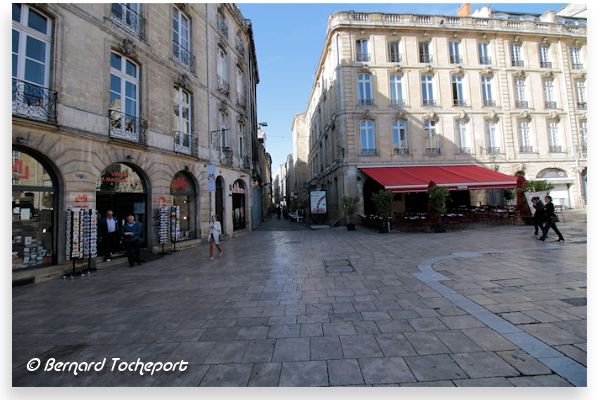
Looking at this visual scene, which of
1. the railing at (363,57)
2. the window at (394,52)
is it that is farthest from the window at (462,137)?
the railing at (363,57)

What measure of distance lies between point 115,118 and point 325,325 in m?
9.54

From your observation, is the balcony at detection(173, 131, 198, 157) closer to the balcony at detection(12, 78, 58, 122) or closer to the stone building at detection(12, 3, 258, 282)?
the stone building at detection(12, 3, 258, 282)

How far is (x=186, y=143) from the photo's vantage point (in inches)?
480

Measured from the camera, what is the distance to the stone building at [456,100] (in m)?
19.5

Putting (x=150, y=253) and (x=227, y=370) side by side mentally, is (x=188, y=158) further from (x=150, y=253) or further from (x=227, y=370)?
(x=227, y=370)

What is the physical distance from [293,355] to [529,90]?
27767 millimetres

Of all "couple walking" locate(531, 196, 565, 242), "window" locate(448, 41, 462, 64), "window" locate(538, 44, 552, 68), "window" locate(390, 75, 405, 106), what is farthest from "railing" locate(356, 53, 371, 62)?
"couple walking" locate(531, 196, 565, 242)

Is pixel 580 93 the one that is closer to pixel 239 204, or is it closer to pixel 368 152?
pixel 368 152

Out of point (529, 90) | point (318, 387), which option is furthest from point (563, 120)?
point (318, 387)

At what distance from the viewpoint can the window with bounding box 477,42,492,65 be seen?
20734 millimetres

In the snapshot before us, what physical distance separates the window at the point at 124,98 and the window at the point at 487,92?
2322cm

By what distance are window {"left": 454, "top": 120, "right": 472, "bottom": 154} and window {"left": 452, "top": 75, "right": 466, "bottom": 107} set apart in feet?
4.97

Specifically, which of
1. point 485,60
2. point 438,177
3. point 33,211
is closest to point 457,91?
point 485,60

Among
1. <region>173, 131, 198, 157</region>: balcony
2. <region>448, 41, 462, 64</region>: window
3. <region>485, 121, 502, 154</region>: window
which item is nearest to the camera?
<region>173, 131, 198, 157</region>: balcony
